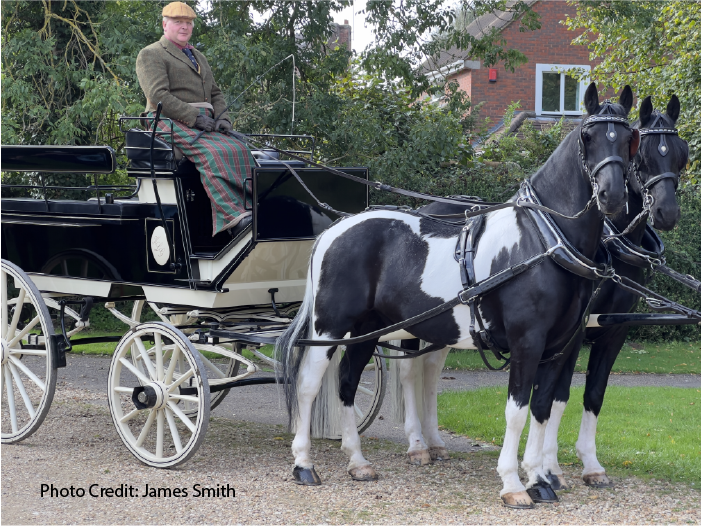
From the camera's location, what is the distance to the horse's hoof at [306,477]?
16.7ft

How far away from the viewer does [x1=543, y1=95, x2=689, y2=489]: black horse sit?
4629mm

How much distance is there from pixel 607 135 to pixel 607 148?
0.22 feet

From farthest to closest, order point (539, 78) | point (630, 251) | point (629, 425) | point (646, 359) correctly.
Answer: point (539, 78)
point (646, 359)
point (629, 425)
point (630, 251)

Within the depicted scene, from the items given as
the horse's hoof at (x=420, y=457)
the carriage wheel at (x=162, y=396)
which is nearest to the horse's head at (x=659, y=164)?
the horse's hoof at (x=420, y=457)

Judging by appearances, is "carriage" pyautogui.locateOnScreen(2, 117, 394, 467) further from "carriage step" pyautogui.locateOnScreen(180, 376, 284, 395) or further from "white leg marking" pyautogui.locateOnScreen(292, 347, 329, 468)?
"white leg marking" pyautogui.locateOnScreen(292, 347, 329, 468)

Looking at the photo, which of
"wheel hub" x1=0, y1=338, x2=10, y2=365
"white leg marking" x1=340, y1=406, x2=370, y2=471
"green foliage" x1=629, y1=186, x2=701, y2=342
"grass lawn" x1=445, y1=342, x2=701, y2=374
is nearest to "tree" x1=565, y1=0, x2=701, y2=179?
"green foliage" x1=629, y1=186, x2=701, y2=342

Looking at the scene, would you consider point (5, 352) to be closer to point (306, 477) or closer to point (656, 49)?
point (306, 477)

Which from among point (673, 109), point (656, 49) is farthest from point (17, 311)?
point (656, 49)

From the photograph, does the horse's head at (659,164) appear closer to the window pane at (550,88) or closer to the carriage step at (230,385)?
the carriage step at (230,385)

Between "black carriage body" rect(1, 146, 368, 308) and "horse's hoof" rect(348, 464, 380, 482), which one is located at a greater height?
"black carriage body" rect(1, 146, 368, 308)

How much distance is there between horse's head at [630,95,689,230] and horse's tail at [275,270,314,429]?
6.88 feet

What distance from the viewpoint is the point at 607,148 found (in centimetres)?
414

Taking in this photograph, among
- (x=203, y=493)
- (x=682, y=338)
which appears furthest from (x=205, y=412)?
(x=682, y=338)

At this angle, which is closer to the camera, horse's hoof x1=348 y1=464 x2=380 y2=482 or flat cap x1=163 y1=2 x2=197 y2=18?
horse's hoof x1=348 y1=464 x2=380 y2=482
